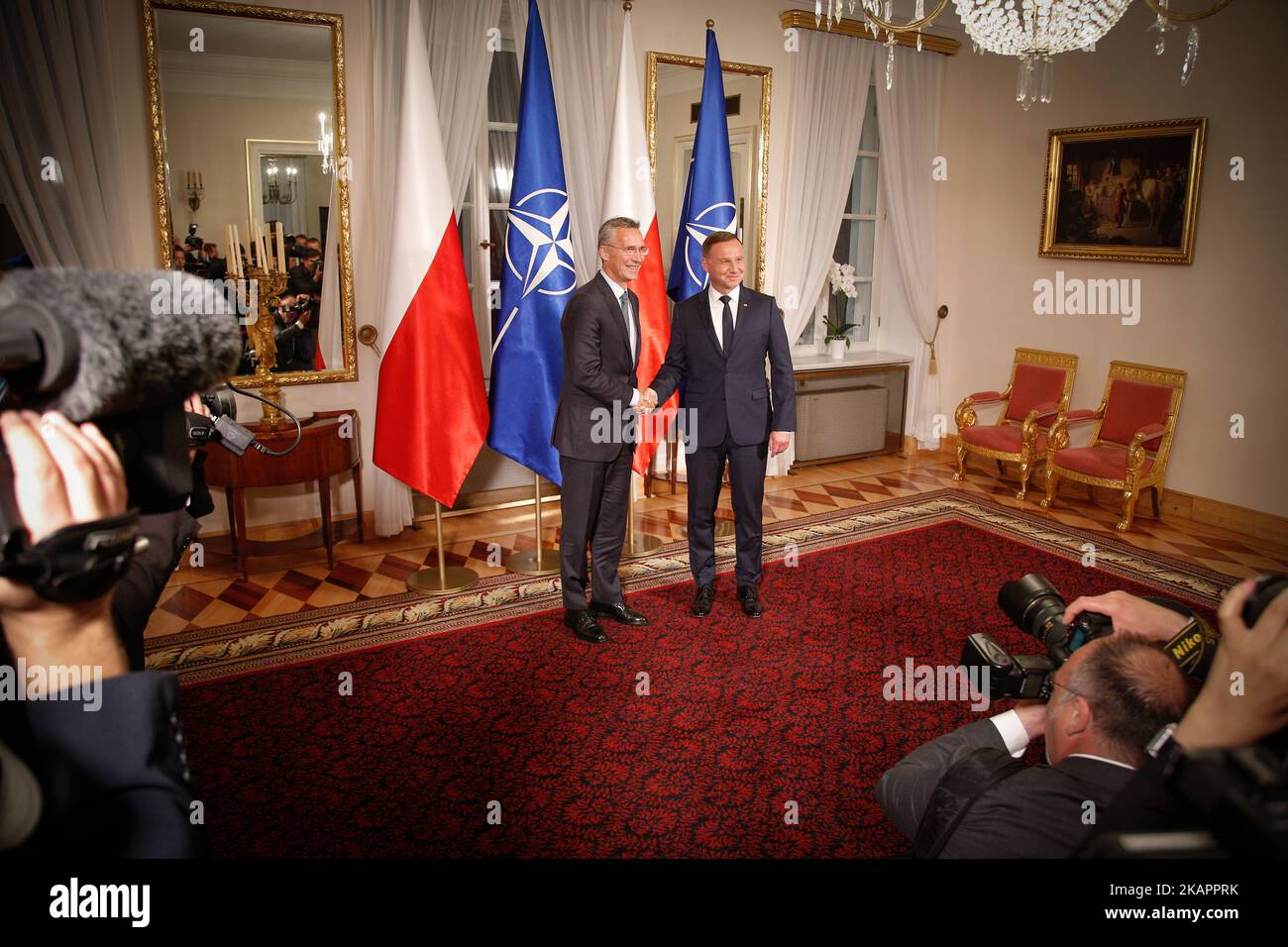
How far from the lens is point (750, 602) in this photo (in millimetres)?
4066

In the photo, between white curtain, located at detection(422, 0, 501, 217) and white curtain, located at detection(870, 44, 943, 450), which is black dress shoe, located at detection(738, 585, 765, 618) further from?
white curtain, located at detection(870, 44, 943, 450)

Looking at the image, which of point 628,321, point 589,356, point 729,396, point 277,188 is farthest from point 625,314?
point 277,188

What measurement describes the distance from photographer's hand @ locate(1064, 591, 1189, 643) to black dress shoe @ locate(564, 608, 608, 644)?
→ 2.26 meters

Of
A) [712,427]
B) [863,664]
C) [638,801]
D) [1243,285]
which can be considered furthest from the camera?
[1243,285]

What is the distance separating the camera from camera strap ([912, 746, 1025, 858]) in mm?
1444

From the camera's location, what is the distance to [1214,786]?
71 centimetres

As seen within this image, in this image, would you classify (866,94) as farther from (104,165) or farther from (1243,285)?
(104,165)

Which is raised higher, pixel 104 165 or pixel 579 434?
pixel 104 165

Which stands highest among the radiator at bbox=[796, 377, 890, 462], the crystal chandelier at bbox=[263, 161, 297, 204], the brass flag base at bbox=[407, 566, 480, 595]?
the crystal chandelier at bbox=[263, 161, 297, 204]

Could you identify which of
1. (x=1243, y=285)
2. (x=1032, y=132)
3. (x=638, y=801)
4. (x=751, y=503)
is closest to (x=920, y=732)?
(x=638, y=801)

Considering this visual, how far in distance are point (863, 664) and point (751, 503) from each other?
0.90 meters

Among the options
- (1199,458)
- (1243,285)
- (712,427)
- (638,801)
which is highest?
(1243,285)

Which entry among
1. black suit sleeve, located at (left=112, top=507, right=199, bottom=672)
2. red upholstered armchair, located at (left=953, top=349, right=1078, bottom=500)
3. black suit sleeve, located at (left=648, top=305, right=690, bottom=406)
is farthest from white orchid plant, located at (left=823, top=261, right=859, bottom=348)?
black suit sleeve, located at (left=112, top=507, right=199, bottom=672)

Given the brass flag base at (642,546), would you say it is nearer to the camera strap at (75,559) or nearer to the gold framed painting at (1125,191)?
the gold framed painting at (1125,191)
